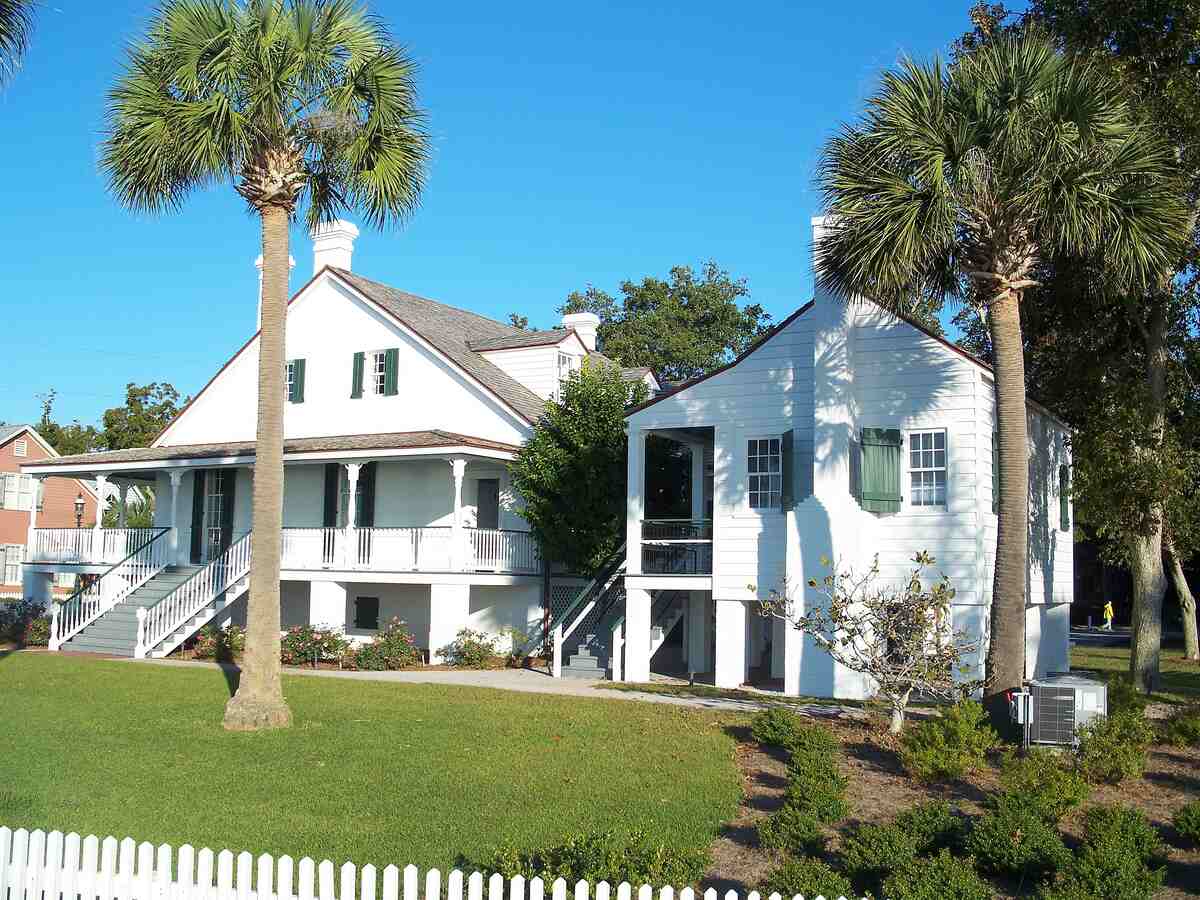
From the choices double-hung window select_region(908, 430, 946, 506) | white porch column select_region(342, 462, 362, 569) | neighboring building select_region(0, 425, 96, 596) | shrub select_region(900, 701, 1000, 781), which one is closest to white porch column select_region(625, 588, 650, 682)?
double-hung window select_region(908, 430, 946, 506)

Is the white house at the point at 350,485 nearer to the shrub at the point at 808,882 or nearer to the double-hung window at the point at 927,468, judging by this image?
the double-hung window at the point at 927,468

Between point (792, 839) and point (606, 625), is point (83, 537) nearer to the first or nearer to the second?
point (606, 625)

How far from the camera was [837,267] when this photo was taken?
630 inches

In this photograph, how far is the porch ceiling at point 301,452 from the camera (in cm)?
2511

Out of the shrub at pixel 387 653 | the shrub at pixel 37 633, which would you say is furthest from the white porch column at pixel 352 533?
the shrub at pixel 37 633

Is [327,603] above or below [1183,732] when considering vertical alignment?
above

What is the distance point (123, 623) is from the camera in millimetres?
26031

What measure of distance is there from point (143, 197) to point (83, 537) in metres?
16.9

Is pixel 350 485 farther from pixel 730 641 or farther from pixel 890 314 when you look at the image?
pixel 890 314

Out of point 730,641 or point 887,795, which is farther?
point 730,641

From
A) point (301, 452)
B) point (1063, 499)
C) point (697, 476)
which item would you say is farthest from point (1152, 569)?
point (301, 452)

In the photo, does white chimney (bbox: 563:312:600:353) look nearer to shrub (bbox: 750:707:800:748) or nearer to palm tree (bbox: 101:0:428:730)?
palm tree (bbox: 101:0:428:730)

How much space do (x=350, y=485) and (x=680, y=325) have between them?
93.4 feet

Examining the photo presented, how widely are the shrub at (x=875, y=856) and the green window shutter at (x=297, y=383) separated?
950 inches
